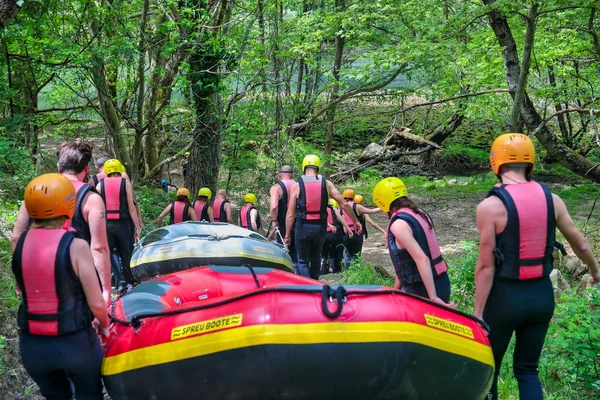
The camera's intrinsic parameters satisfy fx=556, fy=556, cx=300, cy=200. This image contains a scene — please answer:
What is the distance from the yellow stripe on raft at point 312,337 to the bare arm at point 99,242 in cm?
103

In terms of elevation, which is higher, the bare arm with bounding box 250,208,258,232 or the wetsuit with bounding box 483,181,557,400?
the wetsuit with bounding box 483,181,557,400

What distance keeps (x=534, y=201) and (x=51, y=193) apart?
2.49m

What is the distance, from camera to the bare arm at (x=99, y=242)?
3580 mm

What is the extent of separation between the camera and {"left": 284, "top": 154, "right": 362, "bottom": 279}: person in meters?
6.49

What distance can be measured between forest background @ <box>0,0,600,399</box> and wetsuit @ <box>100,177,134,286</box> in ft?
3.81

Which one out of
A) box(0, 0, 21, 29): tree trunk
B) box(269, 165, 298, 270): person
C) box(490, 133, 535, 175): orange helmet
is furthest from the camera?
box(269, 165, 298, 270): person

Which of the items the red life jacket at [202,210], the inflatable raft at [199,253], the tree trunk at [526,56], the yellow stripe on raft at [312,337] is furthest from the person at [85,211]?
the tree trunk at [526,56]

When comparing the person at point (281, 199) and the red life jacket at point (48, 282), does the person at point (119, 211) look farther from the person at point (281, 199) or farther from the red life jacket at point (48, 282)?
the red life jacket at point (48, 282)

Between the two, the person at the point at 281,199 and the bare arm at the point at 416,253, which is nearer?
the bare arm at the point at 416,253

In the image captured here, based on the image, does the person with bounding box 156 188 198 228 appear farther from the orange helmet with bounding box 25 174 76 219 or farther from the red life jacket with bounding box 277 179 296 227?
the orange helmet with bounding box 25 174 76 219

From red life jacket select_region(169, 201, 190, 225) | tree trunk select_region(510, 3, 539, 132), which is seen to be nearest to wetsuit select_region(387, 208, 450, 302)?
tree trunk select_region(510, 3, 539, 132)

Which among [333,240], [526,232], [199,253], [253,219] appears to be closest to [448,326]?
[526,232]

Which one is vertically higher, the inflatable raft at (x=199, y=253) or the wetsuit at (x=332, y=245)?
the inflatable raft at (x=199, y=253)

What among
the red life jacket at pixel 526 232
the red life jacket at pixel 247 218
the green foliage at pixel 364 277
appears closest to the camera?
the red life jacket at pixel 526 232
